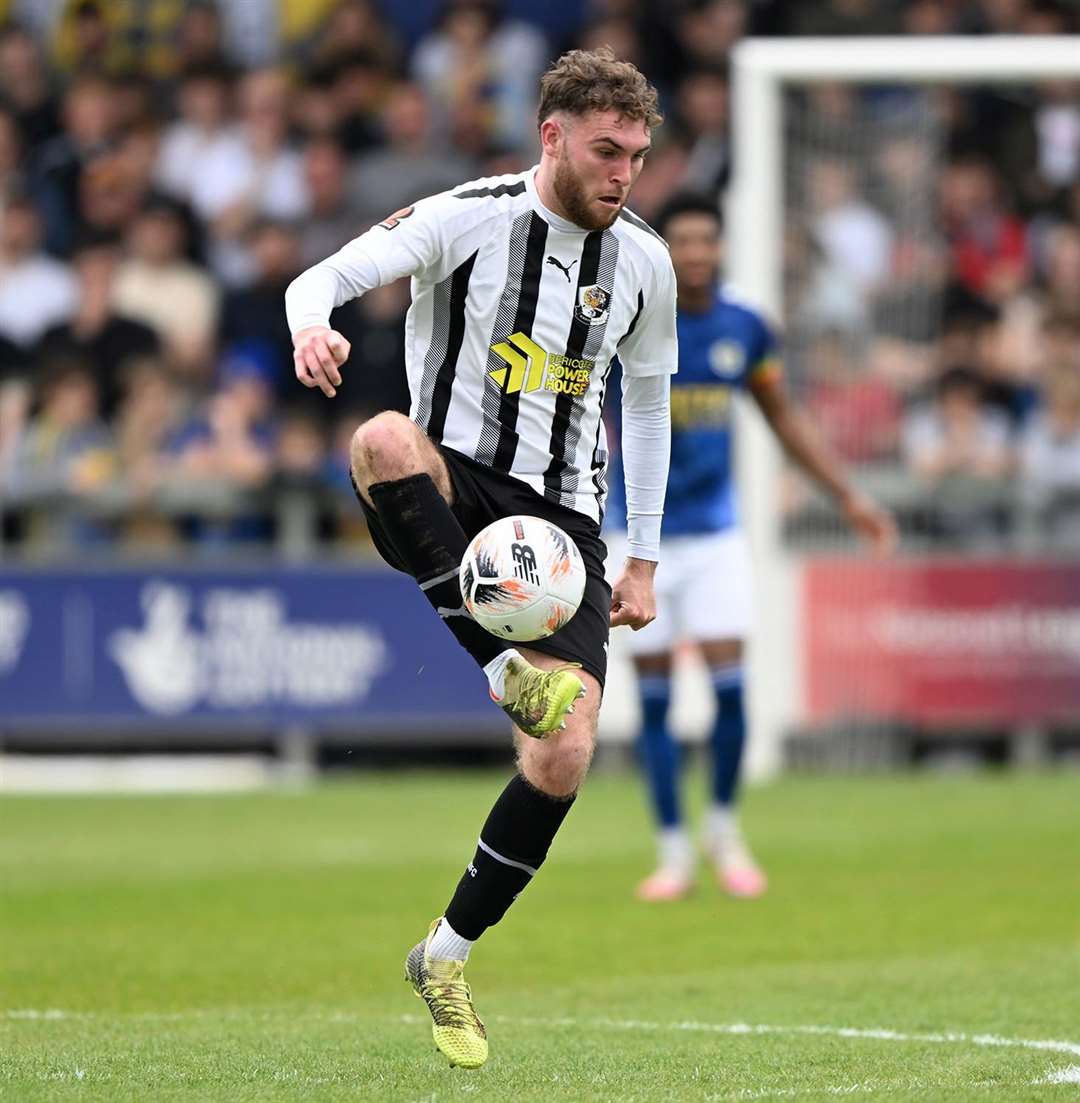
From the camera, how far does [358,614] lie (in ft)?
48.0

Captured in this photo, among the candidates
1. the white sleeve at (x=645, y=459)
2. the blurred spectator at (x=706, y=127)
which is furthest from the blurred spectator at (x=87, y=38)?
the white sleeve at (x=645, y=459)

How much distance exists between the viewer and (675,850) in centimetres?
951

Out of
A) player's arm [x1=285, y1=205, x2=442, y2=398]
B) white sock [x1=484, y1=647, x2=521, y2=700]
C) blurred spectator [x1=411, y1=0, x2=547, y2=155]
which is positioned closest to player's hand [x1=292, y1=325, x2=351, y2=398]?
player's arm [x1=285, y1=205, x2=442, y2=398]

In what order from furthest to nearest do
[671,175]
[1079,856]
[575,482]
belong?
[671,175]
[1079,856]
[575,482]

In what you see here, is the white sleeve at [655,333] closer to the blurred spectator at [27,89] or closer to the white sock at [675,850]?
the white sock at [675,850]

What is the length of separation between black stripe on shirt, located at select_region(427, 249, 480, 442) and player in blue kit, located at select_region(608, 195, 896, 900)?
157 inches

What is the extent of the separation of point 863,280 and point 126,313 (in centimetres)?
540

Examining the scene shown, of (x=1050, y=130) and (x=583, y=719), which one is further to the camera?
(x=1050, y=130)

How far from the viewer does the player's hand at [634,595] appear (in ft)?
19.8

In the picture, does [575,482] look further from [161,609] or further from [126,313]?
[126,313]

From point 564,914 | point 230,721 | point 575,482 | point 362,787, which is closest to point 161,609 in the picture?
point 230,721

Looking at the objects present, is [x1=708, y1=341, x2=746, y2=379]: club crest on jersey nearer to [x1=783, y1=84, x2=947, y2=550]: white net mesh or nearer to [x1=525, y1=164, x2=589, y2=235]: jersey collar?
[x1=525, y1=164, x2=589, y2=235]: jersey collar

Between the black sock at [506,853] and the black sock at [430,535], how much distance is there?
0.37m

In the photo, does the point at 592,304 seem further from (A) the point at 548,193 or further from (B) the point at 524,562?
(B) the point at 524,562
